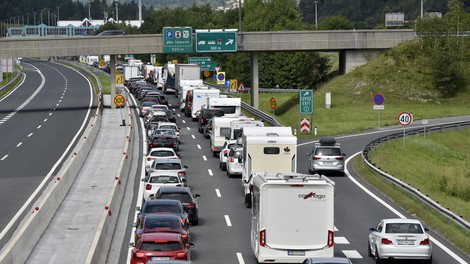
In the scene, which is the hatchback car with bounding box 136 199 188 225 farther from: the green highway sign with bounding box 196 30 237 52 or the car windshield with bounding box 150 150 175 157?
the green highway sign with bounding box 196 30 237 52

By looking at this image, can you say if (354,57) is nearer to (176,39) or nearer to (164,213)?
(176,39)

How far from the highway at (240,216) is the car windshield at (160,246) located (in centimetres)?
340

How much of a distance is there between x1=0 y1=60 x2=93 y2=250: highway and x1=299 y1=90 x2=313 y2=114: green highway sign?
1506 centimetres

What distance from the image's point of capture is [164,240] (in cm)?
2598

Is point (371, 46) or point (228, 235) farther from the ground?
point (371, 46)

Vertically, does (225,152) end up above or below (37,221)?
above

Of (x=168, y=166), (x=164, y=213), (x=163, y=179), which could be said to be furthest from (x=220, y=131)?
(x=164, y=213)

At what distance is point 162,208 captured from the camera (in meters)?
32.4

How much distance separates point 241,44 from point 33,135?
23.3m

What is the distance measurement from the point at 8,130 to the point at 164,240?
5340 centimetres

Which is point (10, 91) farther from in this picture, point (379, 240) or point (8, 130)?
point (379, 240)

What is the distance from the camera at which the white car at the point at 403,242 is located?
92.5ft

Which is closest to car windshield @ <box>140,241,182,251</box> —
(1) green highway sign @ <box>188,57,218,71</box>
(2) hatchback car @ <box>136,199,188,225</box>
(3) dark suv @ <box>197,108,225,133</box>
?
(2) hatchback car @ <box>136,199,188,225</box>

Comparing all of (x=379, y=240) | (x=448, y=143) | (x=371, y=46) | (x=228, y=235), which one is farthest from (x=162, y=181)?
(x=371, y=46)
